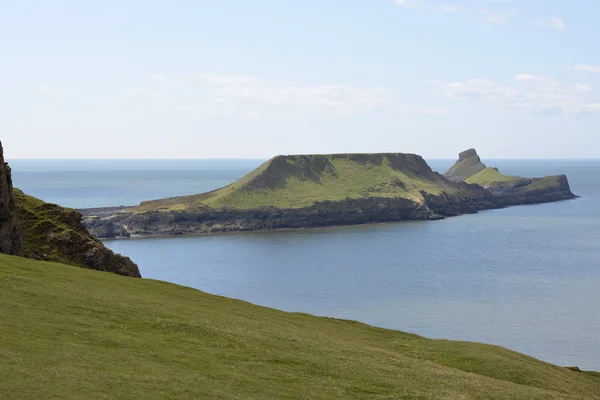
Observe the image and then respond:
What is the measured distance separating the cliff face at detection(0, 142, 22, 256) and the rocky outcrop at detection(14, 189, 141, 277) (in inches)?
113

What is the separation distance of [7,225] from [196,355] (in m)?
30.1

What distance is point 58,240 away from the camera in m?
64.4

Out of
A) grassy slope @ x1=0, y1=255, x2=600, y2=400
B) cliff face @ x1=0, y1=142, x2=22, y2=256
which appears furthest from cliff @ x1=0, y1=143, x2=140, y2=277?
grassy slope @ x1=0, y1=255, x2=600, y2=400

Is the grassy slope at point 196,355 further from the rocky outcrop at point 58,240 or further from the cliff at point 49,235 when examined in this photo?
the rocky outcrop at point 58,240

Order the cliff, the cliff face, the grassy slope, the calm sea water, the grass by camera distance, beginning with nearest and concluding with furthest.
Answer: the grassy slope → the cliff face → the cliff → the grass → the calm sea water

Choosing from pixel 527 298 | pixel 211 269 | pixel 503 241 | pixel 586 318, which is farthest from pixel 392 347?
pixel 503 241

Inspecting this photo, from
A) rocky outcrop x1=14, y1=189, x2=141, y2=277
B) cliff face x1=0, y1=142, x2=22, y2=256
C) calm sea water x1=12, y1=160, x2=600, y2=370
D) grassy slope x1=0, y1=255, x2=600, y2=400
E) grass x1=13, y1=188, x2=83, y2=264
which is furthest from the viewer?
calm sea water x1=12, y1=160, x2=600, y2=370

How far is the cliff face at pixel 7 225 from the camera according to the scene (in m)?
55.4

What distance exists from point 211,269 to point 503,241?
298 ft

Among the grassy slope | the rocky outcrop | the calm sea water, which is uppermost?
the rocky outcrop

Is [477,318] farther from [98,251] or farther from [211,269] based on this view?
[211,269]

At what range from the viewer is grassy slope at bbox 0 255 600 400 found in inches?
1113

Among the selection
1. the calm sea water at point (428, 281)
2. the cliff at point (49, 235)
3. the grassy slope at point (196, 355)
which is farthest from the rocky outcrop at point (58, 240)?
the calm sea water at point (428, 281)

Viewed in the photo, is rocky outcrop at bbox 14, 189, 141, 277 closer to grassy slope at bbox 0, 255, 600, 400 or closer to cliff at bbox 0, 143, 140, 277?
cliff at bbox 0, 143, 140, 277
